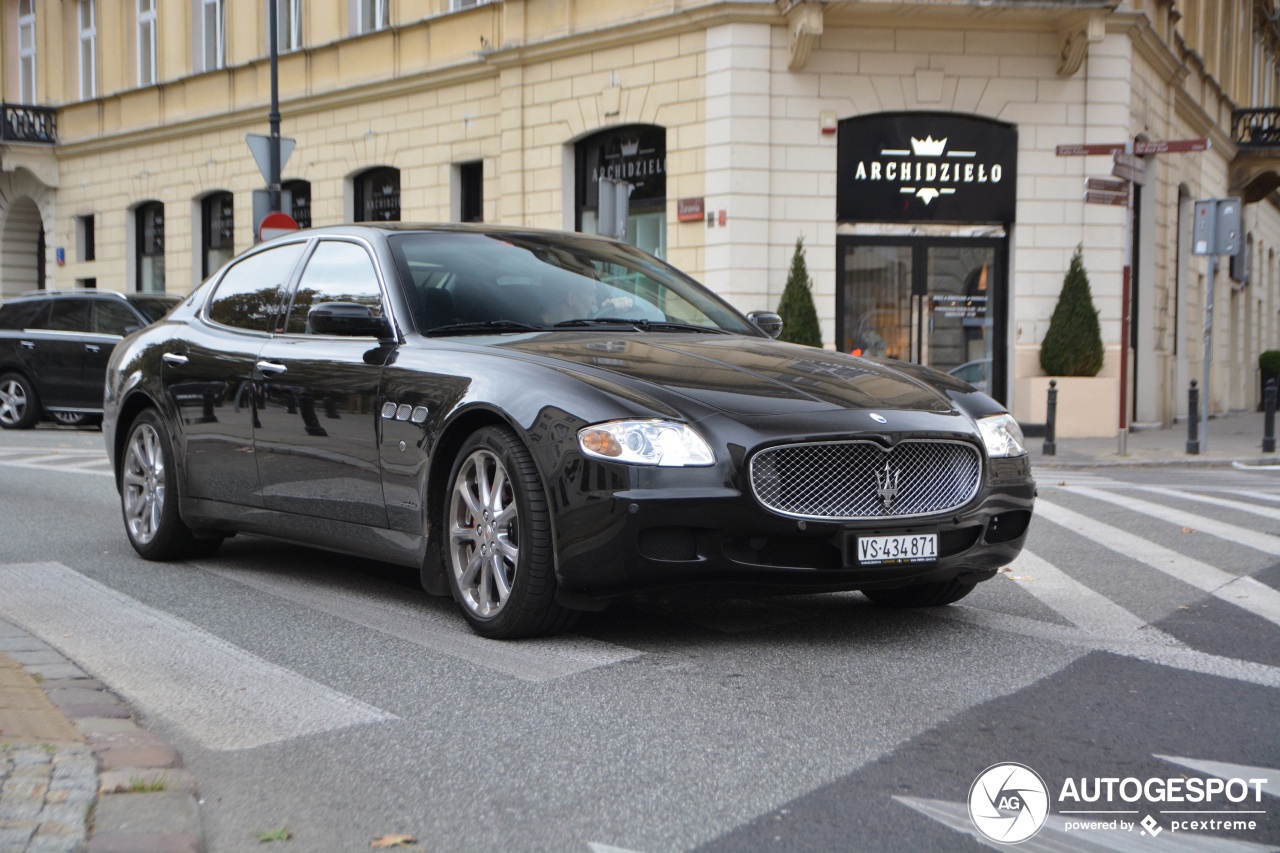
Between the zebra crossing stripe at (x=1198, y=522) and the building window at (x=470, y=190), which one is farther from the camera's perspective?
the building window at (x=470, y=190)

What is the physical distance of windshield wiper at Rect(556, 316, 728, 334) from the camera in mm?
6055

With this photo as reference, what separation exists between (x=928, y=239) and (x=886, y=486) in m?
16.2

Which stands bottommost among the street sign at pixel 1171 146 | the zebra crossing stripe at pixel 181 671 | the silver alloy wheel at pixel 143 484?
the zebra crossing stripe at pixel 181 671

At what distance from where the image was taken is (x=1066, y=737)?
13.2ft

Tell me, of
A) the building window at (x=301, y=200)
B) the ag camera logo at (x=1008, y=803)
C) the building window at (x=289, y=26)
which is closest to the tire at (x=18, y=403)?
the building window at (x=301, y=200)

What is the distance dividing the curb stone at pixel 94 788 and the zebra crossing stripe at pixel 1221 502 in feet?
25.8

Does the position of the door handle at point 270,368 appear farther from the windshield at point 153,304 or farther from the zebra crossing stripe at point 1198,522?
the windshield at point 153,304

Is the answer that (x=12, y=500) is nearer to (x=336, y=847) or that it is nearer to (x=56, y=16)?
(x=336, y=847)

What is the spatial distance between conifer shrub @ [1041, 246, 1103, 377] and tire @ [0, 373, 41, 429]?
13254 mm

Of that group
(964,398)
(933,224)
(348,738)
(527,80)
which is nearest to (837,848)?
(348,738)

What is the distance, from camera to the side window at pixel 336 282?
6219mm

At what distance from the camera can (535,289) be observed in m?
6.18

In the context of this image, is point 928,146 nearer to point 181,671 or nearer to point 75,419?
point 75,419

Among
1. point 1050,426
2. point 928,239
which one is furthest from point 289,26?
point 1050,426
